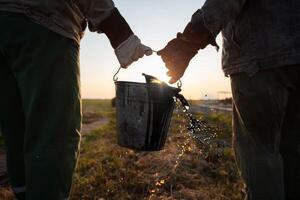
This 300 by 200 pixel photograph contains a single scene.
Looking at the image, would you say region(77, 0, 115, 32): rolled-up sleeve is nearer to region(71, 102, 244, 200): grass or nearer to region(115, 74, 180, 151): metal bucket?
region(115, 74, 180, 151): metal bucket

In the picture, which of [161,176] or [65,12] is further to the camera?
[161,176]

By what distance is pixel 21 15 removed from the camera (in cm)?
206

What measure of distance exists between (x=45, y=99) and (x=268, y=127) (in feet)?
3.33

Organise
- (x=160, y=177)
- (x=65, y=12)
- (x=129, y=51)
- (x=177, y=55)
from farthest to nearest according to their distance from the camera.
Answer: (x=160, y=177)
(x=177, y=55)
(x=129, y=51)
(x=65, y=12)

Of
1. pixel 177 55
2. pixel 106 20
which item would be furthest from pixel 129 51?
pixel 177 55

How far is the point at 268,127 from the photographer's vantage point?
2.14 meters

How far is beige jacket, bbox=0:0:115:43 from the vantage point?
2051mm

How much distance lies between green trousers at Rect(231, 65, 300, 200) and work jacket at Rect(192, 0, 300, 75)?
0.19ft

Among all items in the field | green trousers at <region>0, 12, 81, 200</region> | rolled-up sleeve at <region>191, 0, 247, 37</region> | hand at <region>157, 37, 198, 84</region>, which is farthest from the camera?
the field

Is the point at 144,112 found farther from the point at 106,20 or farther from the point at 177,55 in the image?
the point at 106,20

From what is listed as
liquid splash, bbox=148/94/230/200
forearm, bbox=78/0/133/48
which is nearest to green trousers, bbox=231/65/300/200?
liquid splash, bbox=148/94/230/200

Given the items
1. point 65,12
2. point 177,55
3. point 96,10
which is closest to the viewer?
point 65,12

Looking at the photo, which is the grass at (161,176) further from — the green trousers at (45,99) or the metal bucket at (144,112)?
the green trousers at (45,99)

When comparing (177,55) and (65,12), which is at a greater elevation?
(65,12)
